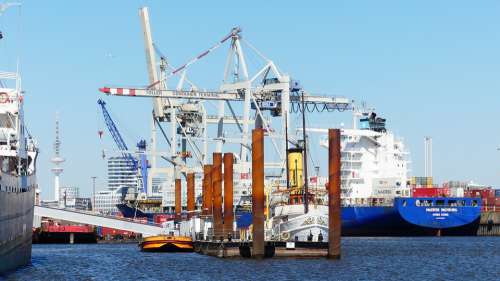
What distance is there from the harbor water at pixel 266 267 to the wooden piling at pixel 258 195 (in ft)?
3.07

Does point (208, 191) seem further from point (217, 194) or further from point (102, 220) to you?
point (102, 220)

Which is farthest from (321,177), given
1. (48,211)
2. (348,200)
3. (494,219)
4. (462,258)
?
(462,258)

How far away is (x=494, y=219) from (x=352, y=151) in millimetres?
18679

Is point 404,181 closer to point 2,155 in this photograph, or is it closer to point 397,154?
point 397,154

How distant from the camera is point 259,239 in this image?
62.8 m

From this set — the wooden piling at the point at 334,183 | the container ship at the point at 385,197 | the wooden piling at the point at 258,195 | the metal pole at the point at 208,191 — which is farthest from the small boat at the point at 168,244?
the container ship at the point at 385,197

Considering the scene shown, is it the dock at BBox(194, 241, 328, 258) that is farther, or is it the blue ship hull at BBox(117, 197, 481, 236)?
the blue ship hull at BBox(117, 197, 481, 236)

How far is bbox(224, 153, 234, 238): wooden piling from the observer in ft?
235

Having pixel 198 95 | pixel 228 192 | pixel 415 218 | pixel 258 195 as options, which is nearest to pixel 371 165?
pixel 415 218

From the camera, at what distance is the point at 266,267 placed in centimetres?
5966

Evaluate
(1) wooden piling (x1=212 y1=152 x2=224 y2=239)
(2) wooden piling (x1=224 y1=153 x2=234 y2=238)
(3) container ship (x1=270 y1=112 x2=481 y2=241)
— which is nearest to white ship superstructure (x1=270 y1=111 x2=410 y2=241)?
(3) container ship (x1=270 y1=112 x2=481 y2=241)

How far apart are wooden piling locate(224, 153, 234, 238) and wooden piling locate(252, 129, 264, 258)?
333 inches

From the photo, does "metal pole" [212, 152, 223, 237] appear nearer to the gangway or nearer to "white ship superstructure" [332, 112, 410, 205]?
the gangway

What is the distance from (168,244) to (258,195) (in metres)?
20.7
